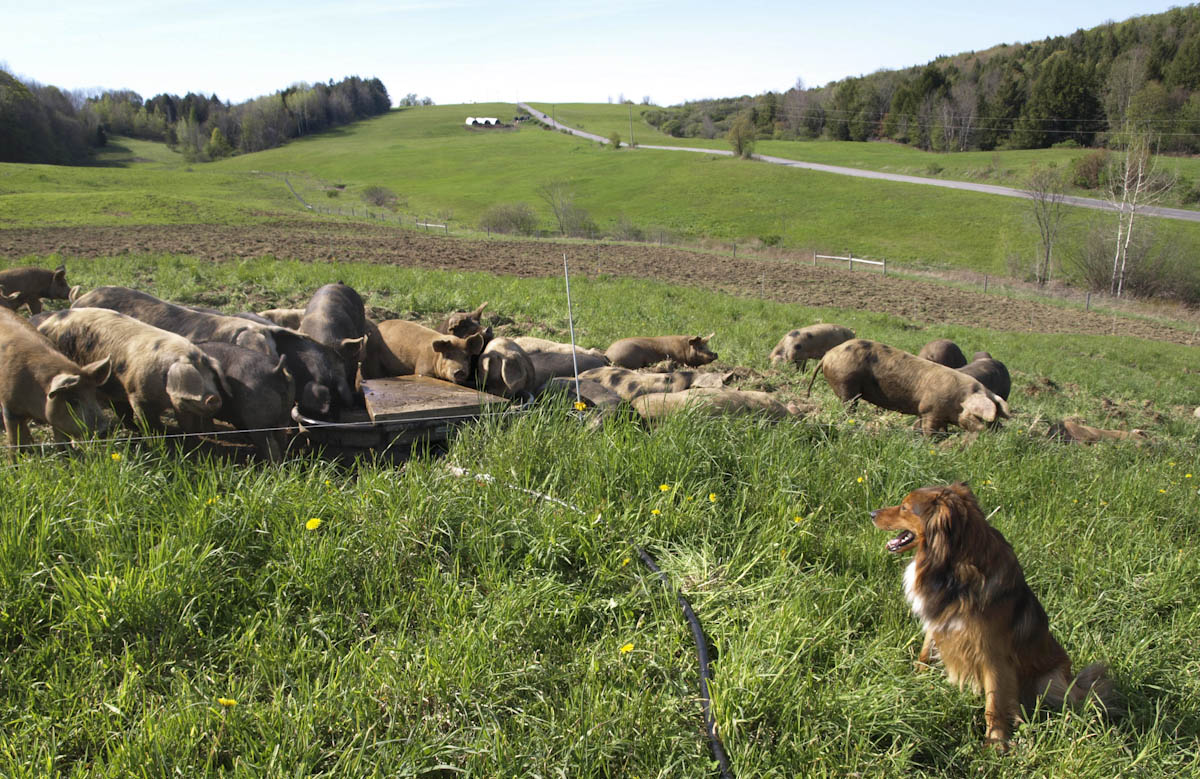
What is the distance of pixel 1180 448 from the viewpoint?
8.88 m

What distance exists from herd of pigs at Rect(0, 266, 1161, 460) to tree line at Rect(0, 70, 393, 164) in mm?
83236

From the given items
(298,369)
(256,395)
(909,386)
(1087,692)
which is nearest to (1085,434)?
(909,386)

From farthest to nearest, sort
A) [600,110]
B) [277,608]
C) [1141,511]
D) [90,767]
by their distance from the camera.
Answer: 1. [600,110]
2. [1141,511]
3. [277,608]
4. [90,767]

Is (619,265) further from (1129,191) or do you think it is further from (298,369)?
(1129,191)

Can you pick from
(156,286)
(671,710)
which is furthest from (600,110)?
(671,710)

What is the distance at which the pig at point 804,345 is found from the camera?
42.6 ft

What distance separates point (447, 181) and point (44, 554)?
264 feet

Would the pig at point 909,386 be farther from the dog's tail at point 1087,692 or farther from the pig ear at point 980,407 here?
the dog's tail at point 1087,692

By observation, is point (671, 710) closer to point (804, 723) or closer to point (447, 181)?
point (804, 723)

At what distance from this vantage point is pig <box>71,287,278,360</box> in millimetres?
6902

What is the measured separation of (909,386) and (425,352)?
630 centimetres

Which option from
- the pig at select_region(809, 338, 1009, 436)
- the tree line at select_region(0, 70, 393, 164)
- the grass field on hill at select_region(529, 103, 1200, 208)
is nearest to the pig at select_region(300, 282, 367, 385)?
the pig at select_region(809, 338, 1009, 436)

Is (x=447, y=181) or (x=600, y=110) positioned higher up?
(x=600, y=110)

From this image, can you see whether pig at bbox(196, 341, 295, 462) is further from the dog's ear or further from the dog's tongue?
the dog's ear
